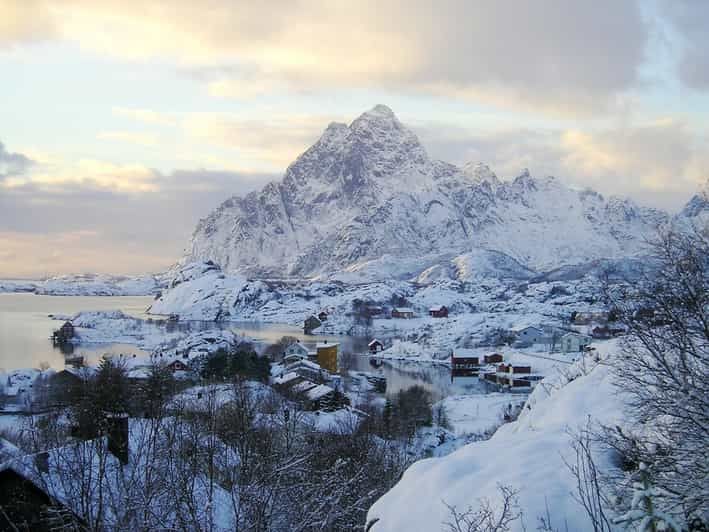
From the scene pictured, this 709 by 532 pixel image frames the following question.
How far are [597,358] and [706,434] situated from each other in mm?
5258

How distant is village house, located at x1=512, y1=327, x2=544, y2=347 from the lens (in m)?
59.5

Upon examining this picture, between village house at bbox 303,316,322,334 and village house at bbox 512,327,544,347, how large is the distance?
27.0 meters

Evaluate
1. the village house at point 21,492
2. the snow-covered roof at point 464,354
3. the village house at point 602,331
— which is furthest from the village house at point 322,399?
the snow-covered roof at point 464,354

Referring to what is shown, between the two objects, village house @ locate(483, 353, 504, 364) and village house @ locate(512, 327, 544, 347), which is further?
village house @ locate(512, 327, 544, 347)

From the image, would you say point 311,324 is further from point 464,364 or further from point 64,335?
point 464,364

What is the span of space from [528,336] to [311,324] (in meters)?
30.1

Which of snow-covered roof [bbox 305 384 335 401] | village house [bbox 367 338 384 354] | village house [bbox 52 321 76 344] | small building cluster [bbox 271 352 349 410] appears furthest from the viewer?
village house [bbox 52 321 76 344]

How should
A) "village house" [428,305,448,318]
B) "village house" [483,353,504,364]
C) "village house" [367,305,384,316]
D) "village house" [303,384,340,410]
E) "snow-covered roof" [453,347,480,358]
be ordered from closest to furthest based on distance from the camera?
1. "village house" [303,384,340,410]
2. "snow-covered roof" [453,347,480,358]
3. "village house" [483,353,504,364]
4. "village house" [428,305,448,318]
5. "village house" [367,305,384,316]

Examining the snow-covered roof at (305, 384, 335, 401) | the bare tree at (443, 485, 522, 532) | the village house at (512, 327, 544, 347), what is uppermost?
the bare tree at (443, 485, 522, 532)

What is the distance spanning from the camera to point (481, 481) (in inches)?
210

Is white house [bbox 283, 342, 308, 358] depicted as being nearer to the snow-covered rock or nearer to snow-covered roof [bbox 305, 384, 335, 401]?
snow-covered roof [bbox 305, 384, 335, 401]

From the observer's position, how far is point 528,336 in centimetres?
6059

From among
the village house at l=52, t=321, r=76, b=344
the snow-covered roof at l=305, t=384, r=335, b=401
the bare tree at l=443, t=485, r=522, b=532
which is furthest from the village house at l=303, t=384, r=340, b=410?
the village house at l=52, t=321, r=76, b=344

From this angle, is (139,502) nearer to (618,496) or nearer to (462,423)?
(618,496)
